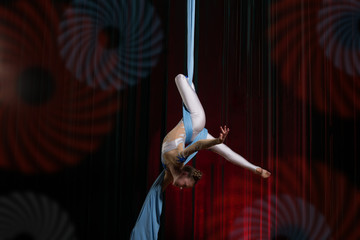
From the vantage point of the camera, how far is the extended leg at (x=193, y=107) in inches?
130

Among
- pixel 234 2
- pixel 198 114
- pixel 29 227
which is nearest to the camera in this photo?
pixel 198 114

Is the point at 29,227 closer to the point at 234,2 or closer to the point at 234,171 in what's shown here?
the point at 234,171

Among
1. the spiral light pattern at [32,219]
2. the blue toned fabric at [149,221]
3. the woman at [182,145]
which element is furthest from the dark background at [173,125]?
the woman at [182,145]

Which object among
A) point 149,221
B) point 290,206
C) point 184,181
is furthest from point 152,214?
point 290,206

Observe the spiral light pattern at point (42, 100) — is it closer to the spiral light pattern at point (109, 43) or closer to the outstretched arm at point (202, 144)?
Answer: the spiral light pattern at point (109, 43)

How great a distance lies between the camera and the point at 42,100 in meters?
4.51

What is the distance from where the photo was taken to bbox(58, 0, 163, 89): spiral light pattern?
4.57 metres

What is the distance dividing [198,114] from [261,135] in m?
1.43

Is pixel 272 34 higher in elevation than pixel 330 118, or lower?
higher

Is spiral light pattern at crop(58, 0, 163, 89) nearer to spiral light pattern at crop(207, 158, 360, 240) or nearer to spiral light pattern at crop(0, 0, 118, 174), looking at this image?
spiral light pattern at crop(0, 0, 118, 174)

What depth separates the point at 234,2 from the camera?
470 centimetres

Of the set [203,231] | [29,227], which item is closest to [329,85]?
[203,231]

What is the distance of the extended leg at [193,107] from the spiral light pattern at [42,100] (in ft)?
4.37

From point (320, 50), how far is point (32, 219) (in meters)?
3.42
